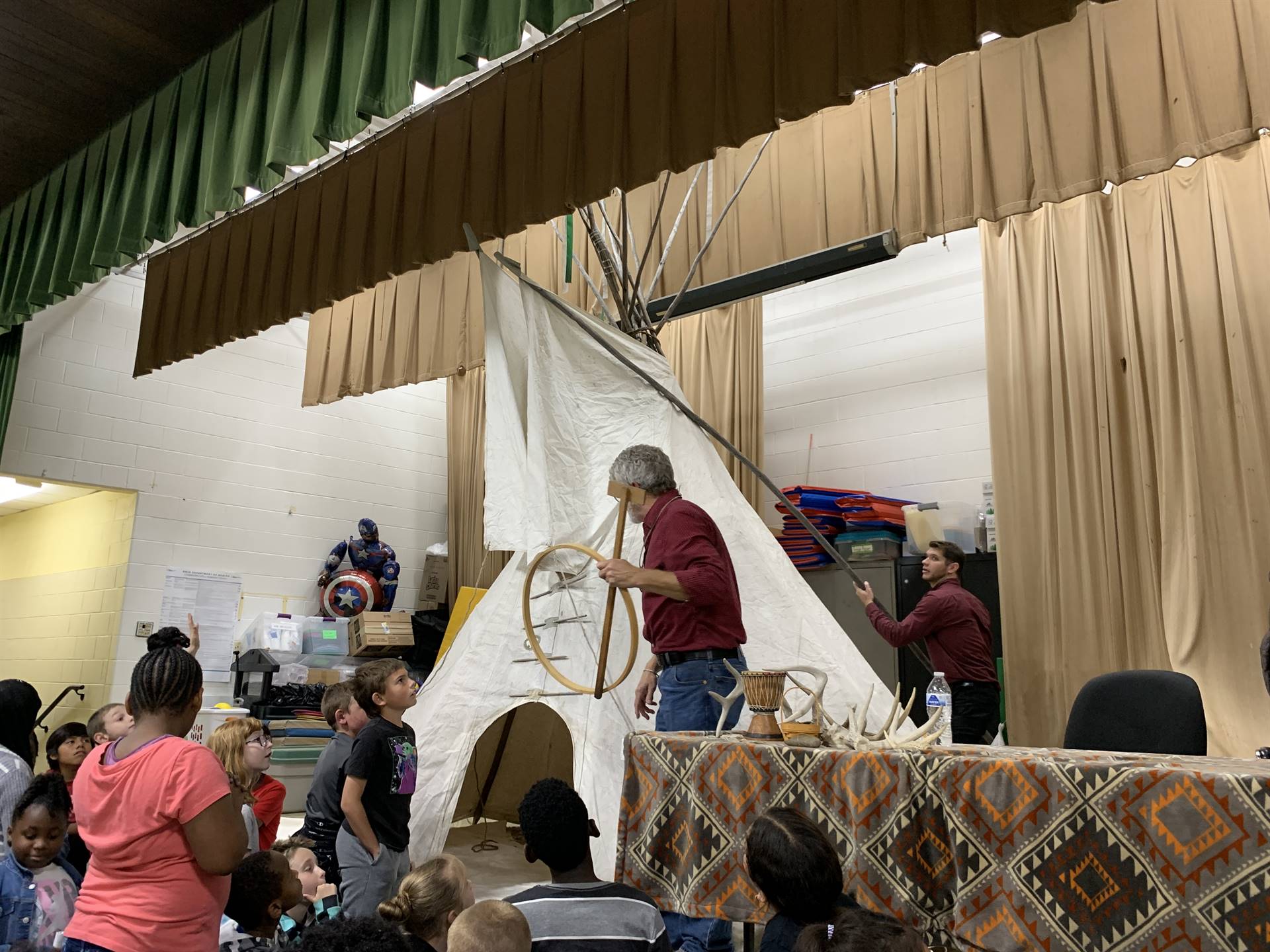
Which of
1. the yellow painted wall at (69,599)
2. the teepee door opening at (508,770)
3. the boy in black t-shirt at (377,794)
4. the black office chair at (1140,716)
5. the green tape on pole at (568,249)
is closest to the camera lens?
the black office chair at (1140,716)

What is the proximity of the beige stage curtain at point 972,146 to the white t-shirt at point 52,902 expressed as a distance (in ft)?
8.37


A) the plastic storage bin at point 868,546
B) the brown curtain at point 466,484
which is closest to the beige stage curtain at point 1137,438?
the plastic storage bin at point 868,546

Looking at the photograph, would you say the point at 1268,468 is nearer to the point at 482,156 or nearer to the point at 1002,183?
the point at 1002,183

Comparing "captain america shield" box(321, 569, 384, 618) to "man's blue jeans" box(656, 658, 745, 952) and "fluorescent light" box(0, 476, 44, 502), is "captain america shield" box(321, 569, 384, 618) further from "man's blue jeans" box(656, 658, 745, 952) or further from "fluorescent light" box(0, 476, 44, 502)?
"man's blue jeans" box(656, 658, 745, 952)

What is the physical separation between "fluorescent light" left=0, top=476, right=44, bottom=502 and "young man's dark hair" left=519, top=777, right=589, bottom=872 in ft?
23.1

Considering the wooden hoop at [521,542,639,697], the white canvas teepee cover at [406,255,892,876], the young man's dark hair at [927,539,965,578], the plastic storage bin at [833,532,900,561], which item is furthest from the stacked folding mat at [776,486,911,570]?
the wooden hoop at [521,542,639,697]

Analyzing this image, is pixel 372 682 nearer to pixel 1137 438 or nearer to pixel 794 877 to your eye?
pixel 794 877

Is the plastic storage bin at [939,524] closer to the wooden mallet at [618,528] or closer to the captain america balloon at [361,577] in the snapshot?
the wooden mallet at [618,528]

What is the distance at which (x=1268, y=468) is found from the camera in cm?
452

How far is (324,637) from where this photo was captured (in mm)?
7906

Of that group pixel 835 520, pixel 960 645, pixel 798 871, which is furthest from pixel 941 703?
pixel 835 520

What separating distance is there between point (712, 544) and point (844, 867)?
1.31m

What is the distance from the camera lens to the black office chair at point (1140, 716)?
2.79m

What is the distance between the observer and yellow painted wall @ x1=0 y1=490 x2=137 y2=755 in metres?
7.25
